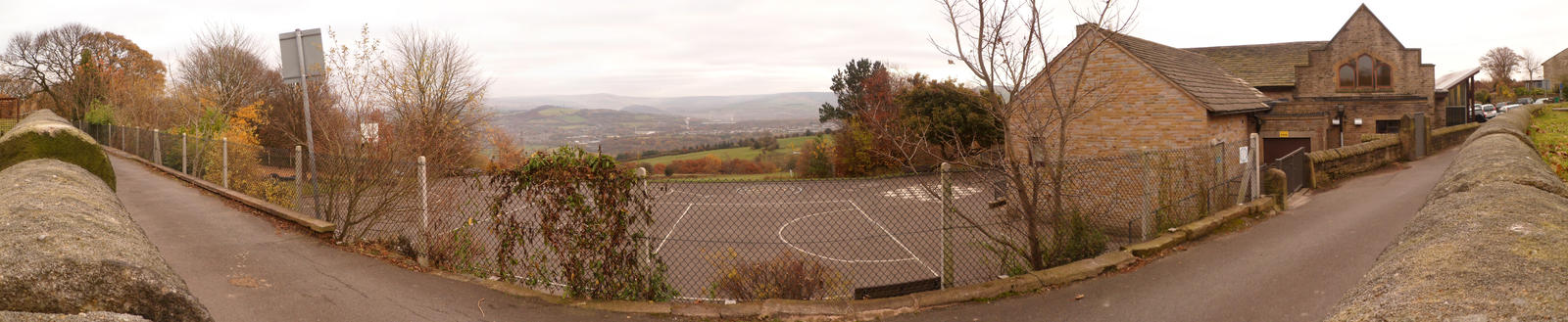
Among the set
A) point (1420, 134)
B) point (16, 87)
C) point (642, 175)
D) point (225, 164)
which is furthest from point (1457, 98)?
point (16, 87)

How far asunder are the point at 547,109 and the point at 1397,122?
228 ft

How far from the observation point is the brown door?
95.7 ft

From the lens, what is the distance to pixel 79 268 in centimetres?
282

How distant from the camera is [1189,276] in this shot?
309 inches

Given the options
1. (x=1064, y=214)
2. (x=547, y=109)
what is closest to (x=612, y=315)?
(x=1064, y=214)

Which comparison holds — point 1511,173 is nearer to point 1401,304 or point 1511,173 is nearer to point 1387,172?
point 1401,304

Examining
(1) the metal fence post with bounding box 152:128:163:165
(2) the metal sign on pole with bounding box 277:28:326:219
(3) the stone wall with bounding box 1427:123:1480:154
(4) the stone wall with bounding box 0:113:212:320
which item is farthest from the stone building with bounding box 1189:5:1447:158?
(1) the metal fence post with bounding box 152:128:163:165

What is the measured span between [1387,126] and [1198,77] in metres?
15.0

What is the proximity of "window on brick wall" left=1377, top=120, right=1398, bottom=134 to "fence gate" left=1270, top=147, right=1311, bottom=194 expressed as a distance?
635 inches

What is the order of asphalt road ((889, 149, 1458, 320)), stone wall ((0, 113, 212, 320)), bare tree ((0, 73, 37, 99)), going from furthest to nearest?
A: bare tree ((0, 73, 37, 99)) → asphalt road ((889, 149, 1458, 320)) → stone wall ((0, 113, 212, 320))

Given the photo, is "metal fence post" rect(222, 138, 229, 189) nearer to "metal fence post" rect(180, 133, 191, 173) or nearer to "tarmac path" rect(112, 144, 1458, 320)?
"tarmac path" rect(112, 144, 1458, 320)

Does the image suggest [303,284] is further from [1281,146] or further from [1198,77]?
[1281,146]

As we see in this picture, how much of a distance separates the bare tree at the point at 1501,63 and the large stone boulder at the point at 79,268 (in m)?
88.9

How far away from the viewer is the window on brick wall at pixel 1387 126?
29.3 m
